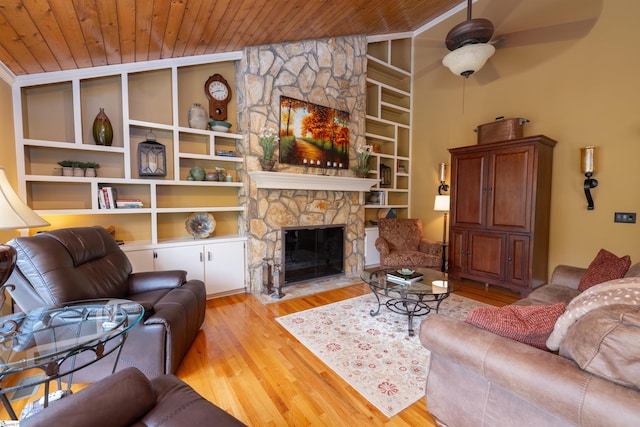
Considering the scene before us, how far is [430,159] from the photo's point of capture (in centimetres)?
507

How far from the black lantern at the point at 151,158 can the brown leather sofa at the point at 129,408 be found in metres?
2.76

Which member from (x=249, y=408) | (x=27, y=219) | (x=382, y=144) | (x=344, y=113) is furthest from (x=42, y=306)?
(x=382, y=144)

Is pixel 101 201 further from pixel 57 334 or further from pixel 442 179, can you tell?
pixel 442 179

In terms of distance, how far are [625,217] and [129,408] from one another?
4.59 meters

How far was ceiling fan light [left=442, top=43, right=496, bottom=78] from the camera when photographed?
2.93 metres

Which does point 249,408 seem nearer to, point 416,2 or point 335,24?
point 335,24

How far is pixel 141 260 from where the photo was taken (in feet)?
10.1

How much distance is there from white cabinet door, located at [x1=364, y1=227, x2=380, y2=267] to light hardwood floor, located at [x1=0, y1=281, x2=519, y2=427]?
2.31m

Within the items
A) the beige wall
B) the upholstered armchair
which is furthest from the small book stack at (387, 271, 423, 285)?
the beige wall

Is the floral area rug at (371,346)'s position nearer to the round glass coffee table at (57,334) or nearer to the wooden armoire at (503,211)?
the wooden armoire at (503,211)

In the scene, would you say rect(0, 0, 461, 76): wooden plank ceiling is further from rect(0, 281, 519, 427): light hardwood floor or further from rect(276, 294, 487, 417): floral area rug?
rect(276, 294, 487, 417): floral area rug

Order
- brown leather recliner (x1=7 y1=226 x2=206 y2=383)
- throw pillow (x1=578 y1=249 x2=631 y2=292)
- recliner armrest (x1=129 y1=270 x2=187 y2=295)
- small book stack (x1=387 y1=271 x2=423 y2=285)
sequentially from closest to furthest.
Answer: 1. brown leather recliner (x1=7 y1=226 x2=206 y2=383)
2. throw pillow (x1=578 y1=249 x2=631 y2=292)
3. recliner armrest (x1=129 y1=270 x2=187 y2=295)
4. small book stack (x1=387 y1=271 x2=423 y2=285)

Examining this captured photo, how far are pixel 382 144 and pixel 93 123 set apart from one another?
438cm

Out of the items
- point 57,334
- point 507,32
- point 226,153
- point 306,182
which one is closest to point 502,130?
point 507,32
